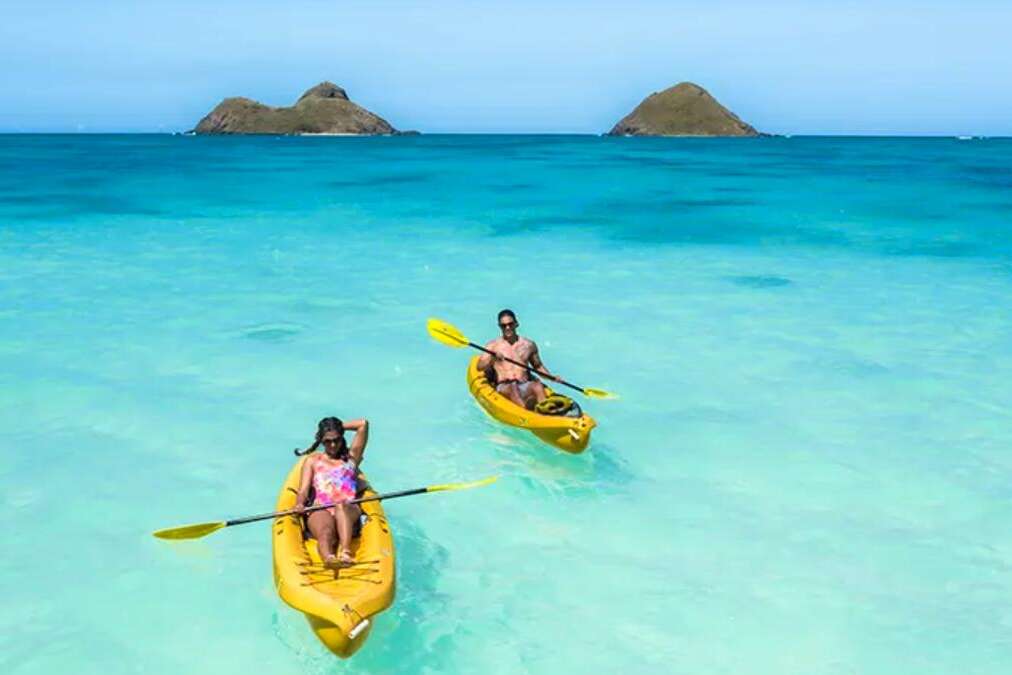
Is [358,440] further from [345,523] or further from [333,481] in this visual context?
[345,523]

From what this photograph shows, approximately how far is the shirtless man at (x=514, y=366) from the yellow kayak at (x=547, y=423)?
0.18m

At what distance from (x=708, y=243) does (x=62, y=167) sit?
5605cm

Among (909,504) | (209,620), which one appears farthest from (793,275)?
(209,620)

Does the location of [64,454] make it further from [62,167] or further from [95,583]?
[62,167]

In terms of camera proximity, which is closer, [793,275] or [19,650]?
[19,650]

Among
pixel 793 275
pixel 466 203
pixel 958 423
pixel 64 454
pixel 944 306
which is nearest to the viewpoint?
pixel 64 454

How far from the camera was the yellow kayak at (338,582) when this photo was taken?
20.6ft

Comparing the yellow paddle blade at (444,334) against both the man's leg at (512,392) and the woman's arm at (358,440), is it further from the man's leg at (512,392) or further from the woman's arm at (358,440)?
the woman's arm at (358,440)

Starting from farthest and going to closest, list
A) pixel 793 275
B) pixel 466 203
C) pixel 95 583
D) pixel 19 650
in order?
pixel 466 203
pixel 793 275
pixel 95 583
pixel 19 650

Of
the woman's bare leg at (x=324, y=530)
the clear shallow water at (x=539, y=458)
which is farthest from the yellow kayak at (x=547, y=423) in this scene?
the woman's bare leg at (x=324, y=530)

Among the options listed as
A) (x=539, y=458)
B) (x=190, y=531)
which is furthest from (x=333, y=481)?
(x=539, y=458)

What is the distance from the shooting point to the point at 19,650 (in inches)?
294

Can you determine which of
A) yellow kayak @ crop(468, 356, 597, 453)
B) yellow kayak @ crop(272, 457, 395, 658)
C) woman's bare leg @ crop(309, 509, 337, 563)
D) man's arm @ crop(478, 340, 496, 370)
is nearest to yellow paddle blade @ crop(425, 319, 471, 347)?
man's arm @ crop(478, 340, 496, 370)

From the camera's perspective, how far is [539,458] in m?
10.8
